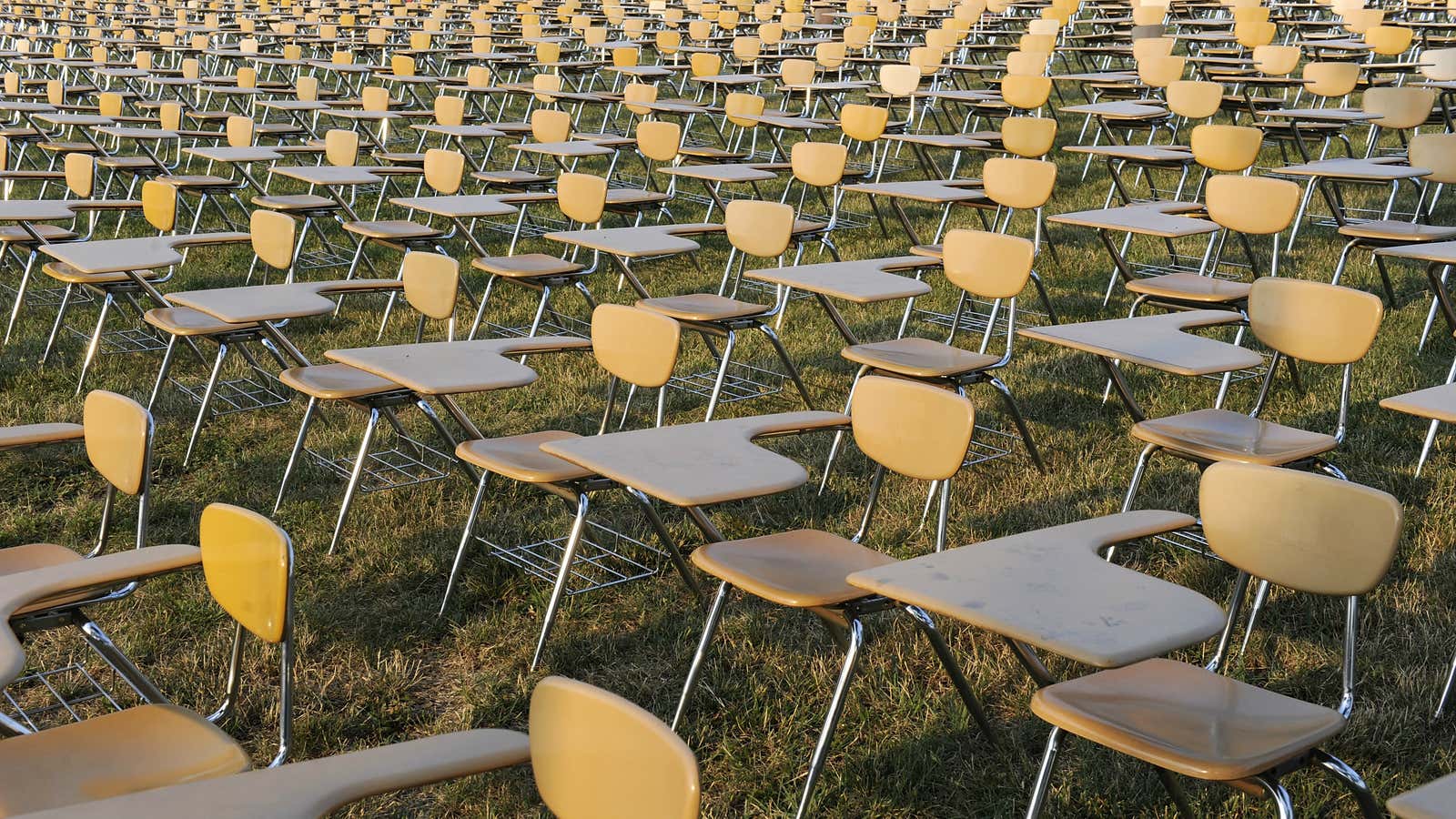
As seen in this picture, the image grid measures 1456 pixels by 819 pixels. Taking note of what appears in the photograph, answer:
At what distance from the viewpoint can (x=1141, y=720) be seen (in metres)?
2.52

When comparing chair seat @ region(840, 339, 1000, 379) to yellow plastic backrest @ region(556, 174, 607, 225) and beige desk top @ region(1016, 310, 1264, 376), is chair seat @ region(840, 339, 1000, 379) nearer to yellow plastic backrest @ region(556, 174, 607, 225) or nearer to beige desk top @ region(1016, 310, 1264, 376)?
beige desk top @ region(1016, 310, 1264, 376)

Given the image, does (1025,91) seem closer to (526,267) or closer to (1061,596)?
(526,267)

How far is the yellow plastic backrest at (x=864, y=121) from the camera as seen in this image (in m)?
8.71

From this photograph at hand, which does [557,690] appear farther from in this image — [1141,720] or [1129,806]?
[1129,806]

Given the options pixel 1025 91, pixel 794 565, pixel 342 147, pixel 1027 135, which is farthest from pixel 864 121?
pixel 794 565

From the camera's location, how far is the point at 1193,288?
5.66 m

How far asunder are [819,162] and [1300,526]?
204 inches

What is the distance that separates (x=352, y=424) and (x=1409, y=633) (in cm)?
399

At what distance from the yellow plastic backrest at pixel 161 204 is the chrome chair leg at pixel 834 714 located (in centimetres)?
497

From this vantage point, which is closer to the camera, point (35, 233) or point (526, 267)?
point (526, 267)

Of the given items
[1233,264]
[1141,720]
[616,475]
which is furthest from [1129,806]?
[1233,264]

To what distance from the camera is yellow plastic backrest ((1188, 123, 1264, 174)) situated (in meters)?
7.26

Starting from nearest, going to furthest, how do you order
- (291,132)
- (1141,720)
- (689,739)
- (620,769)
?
(620,769)
(1141,720)
(689,739)
(291,132)

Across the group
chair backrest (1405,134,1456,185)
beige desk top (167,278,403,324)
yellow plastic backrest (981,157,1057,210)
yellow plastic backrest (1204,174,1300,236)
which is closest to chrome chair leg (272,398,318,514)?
beige desk top (167,278,403,324)
